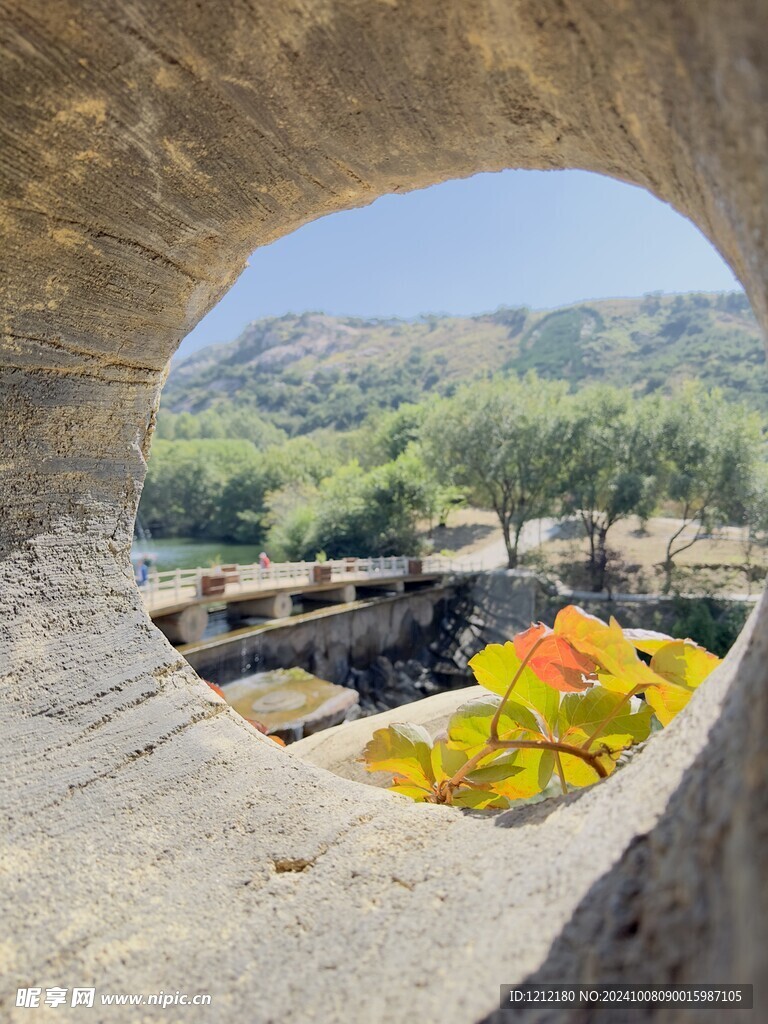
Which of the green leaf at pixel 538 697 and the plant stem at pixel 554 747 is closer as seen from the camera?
the plant stem at pixel 554 747

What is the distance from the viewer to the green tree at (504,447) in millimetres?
19609

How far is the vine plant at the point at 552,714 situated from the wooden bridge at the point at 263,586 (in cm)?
783

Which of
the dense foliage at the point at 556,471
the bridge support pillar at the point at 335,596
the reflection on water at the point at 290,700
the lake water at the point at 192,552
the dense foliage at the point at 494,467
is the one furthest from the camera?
the lake water at the point at 192,552

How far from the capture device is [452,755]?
4.67 ft

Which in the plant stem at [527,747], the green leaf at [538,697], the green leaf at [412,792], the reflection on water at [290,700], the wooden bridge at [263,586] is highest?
the green leaf at [538,697]

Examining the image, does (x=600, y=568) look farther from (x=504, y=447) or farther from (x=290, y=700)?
(x=290, y=700)

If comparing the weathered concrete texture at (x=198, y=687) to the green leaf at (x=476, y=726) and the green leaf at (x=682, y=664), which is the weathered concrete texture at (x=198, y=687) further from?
the green leaf at (x=682, y=664)

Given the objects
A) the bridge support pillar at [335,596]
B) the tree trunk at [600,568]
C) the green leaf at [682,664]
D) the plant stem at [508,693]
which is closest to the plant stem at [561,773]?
the plant stem at [508,693]

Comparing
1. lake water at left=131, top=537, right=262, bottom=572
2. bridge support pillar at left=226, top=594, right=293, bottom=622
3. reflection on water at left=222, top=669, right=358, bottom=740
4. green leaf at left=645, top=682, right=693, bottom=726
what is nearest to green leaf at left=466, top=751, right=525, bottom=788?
green leaf at left=645, top=682, right=693, bottom=726

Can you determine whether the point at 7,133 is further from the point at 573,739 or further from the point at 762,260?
the point at 573,739

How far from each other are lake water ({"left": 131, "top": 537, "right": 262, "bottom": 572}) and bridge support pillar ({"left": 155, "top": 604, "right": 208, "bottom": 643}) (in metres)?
15.1

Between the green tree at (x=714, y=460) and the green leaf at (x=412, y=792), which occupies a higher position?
the green tree at (x=714, y=460)

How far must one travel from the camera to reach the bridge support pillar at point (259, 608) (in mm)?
13242

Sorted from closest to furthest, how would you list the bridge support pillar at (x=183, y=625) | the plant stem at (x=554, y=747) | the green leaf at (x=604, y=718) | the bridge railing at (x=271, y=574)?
1. the plant stem at (x=554, y=747)
2. the green leaf at (x=604, y=718)
3. the bridge support pillar at (x=183, y=625)
4. the bridge railing at (x=271, y=574)
